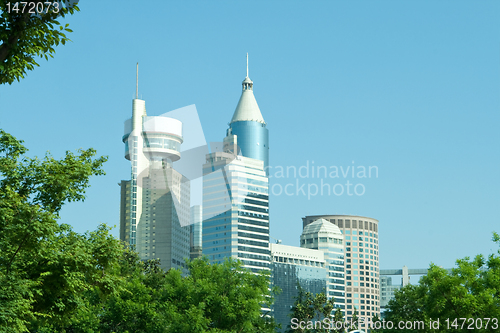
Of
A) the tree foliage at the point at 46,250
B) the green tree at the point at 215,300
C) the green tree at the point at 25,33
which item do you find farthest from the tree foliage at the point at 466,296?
the green tree at the point at 25,33

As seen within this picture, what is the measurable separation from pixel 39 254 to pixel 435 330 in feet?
129

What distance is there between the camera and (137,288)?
144ft

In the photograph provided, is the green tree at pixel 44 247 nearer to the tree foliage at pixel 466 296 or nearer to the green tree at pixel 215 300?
the green tree at pixel 215 300

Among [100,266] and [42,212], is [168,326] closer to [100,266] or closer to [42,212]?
[100,266]

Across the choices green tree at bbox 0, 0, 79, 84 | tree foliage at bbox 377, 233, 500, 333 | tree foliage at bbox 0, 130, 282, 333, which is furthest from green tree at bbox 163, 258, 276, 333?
green tree at bbox 0, 0, 79, 84

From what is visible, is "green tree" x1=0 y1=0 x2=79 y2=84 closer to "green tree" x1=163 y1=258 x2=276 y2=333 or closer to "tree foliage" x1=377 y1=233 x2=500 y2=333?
"green tree" x1=163 y1=258 x2=276 y2=333

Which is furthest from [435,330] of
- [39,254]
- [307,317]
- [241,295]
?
[307,317]

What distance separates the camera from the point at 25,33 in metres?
11.0

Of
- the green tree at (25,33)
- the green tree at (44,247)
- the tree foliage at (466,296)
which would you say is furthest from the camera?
the tree foliage at (466,296)

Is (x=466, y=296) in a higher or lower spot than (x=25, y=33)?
lower

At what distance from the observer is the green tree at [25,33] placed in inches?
416

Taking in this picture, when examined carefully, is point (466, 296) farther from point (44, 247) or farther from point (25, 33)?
point (25, 33)

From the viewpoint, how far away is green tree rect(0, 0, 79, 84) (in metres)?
10.6

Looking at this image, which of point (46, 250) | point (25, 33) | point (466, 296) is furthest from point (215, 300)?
point (25, 33)
